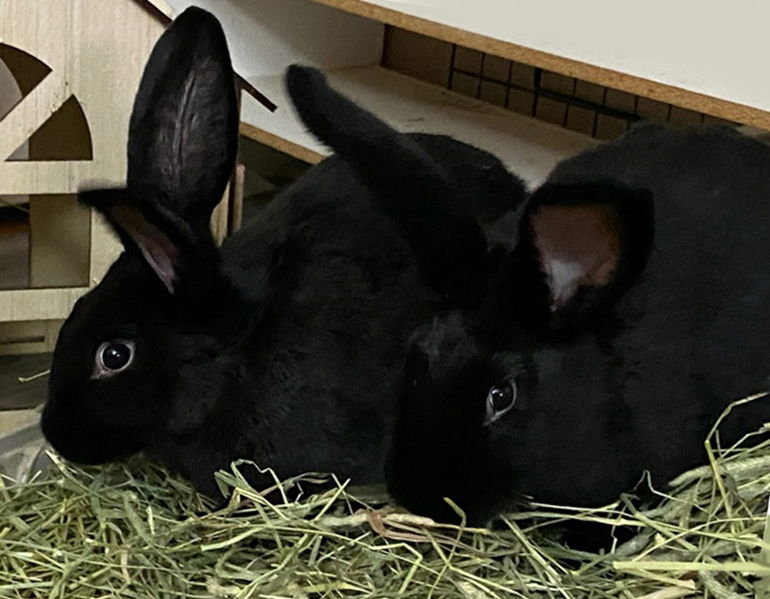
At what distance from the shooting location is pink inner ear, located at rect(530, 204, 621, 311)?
1001 millimetres

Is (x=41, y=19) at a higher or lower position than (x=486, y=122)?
higher

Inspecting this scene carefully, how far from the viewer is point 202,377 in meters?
1.20

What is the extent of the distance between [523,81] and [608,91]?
0.60ft

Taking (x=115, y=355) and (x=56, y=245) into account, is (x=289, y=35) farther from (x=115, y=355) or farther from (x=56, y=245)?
(x=115, y=355)

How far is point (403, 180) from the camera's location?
105 cm

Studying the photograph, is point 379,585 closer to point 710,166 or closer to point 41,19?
point 710,166

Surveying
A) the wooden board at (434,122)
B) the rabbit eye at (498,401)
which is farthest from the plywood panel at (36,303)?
the rabbit eye at (498,401)

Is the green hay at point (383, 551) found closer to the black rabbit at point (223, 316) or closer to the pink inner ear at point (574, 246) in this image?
the black rabbit at point (223, 316)

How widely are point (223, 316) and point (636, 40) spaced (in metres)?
0.59

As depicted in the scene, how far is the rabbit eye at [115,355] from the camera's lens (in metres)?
1.19

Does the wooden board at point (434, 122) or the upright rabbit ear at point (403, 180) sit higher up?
the upright rabbit ear at point (403, 180)

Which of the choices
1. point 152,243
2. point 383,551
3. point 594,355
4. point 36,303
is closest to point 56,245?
point 36,303

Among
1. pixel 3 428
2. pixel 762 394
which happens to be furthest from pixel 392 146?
pixel 3 428

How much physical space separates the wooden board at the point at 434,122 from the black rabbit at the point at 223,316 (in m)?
0.50
